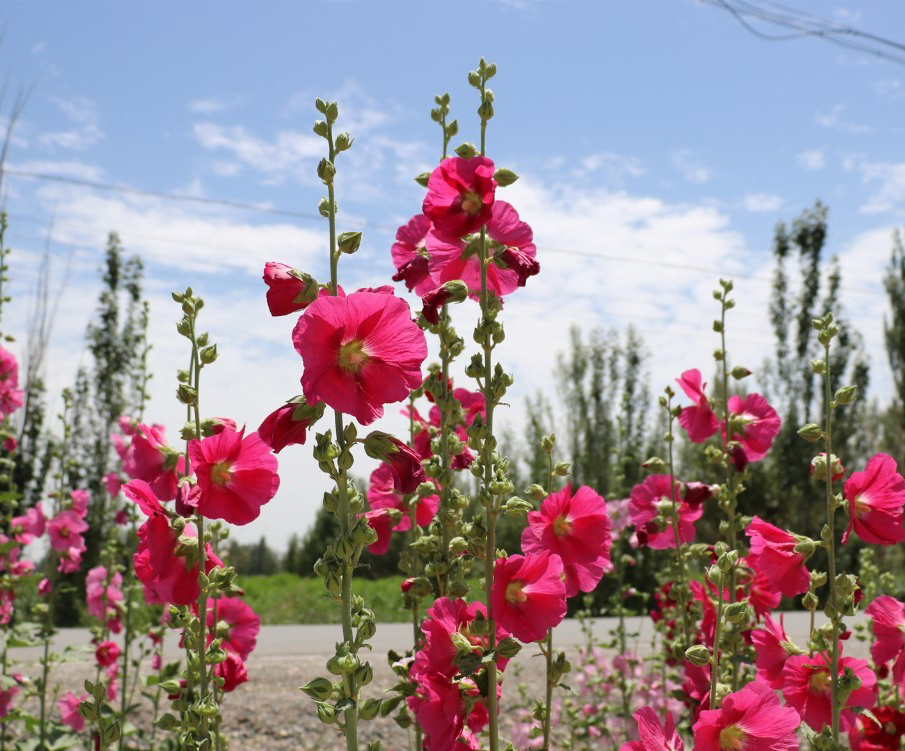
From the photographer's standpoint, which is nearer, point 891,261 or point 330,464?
point 330,464

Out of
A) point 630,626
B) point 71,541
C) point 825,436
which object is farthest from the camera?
point 630,626

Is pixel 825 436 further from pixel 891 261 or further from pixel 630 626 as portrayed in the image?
pixel 891 261

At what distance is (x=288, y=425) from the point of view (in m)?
1.37

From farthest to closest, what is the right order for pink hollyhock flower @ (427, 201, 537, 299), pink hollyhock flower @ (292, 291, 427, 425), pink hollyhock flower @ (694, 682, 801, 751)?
pink hollyhock flower @ (427, 201, 537, 299)
pink hollyhock flower @ (694, 682, 801, 751)
pink hollyhock flower @ (292, 291, 427, 425)

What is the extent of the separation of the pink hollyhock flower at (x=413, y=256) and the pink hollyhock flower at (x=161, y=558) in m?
0.67

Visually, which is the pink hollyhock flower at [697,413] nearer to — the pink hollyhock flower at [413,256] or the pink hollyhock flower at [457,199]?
the pink hollyhock flower at [413,256]

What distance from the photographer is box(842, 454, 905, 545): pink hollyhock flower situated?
1.84 m

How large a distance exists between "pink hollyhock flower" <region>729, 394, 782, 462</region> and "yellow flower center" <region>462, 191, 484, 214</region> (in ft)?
5.06

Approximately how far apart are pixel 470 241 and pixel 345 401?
42 cm

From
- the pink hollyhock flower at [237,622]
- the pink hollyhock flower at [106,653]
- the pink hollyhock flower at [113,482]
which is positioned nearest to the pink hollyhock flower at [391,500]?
the pink hollyhock flower at [237,622]

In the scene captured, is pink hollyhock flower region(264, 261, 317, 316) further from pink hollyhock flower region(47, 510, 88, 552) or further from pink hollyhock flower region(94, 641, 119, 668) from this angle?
pink hollyhock flower region(47, 510, 88, 552)

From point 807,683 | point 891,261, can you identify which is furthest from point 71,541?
point 891,261

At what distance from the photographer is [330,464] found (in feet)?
4.33

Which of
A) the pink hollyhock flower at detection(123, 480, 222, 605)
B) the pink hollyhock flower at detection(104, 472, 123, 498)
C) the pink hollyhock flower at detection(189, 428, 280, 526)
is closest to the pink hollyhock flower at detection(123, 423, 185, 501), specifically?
the pink hollyhock flower at detection(123, 480, 222, 605)
